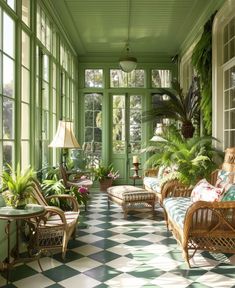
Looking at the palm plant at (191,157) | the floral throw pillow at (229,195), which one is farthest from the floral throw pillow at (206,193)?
the palm plant at (191,157)

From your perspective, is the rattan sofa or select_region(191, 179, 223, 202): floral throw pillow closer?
the rattan sofa

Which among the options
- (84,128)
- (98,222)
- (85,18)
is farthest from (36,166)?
(84,128)

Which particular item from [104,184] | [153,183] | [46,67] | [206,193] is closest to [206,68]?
[153,183]

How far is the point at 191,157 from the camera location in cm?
514

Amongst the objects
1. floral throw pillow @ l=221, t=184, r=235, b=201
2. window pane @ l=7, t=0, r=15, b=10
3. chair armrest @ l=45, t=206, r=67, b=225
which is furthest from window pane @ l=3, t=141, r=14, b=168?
floral throw pillow @ l=221, t=184, r=235, b=201

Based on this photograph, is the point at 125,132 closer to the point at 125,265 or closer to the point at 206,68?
the point at 206,68

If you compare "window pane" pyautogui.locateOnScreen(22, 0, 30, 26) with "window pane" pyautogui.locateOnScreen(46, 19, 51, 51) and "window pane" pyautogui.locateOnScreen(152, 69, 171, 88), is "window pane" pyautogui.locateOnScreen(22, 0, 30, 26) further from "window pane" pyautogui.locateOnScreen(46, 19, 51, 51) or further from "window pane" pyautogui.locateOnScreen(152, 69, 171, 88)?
"window pane" pyautogui.locateOnScreen(152, 69, 171, 88)

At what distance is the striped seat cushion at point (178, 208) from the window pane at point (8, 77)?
2.15m

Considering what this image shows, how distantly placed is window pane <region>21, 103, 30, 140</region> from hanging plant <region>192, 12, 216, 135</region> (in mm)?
2862

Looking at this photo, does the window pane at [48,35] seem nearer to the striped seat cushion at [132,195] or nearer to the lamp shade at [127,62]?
the lamp shade at [127,62]

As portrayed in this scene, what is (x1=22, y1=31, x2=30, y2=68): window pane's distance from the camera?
399cm

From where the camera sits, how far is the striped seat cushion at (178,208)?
3.30 metres

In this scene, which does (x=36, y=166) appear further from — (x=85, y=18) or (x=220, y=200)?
(x=85, y=18)

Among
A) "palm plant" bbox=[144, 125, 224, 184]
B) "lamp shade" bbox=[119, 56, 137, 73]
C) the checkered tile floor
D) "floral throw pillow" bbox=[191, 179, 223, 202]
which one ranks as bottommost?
the checkered tile floor
